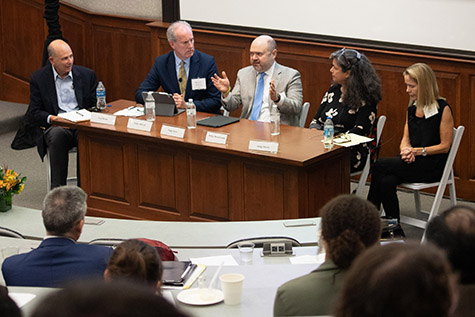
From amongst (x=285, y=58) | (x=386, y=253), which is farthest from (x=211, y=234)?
(x=285, y=58)

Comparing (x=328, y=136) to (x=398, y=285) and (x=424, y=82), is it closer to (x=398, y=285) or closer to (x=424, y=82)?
(x=424, y=82)

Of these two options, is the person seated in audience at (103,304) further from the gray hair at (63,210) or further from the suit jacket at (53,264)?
the gray hair at (63,210)

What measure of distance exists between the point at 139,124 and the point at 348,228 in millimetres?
3322

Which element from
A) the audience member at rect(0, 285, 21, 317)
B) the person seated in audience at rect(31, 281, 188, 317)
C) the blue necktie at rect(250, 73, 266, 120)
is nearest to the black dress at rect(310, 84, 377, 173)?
the blue necktie at rect(250, 73, 266, 120)

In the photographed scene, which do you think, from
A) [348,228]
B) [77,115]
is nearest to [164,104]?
[77,115]

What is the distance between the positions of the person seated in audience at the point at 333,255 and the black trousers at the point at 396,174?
2907 millimetres

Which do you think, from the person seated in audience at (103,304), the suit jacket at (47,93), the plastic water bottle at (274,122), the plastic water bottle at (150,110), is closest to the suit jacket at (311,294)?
the person seated in audience at (103,304)

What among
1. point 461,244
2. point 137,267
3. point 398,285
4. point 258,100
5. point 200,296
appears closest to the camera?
point 398,285

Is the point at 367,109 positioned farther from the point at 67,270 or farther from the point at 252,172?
the point at 67,270

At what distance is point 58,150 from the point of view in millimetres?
5602

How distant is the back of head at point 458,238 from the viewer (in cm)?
176

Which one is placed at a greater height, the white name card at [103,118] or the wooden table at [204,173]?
the white name card at [103,118]

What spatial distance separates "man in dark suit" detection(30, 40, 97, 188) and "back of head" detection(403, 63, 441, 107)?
2.60 metres

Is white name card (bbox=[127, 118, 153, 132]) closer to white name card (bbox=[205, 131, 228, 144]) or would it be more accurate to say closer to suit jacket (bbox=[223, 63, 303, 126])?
white name card (bbox=[205, 131, 228, 144])
